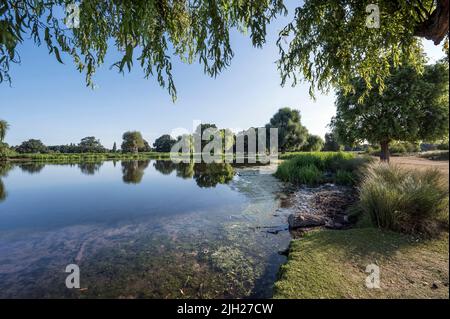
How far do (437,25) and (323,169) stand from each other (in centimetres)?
1407

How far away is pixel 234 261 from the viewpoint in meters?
4.10

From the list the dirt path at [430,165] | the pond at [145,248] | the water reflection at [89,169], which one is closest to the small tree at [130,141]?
the water reflection at [89,169]

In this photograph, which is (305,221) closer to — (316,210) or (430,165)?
(316,210)

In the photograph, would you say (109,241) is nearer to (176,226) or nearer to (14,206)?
(176,226)

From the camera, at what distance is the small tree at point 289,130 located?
1785 inches

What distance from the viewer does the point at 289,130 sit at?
149ft

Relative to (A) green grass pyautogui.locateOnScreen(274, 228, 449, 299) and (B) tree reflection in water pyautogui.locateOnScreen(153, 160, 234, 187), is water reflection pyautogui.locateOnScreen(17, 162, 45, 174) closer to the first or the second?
(B) tree reflection in water pyautogui.locateOnScreen(153, 160, 234, 187)

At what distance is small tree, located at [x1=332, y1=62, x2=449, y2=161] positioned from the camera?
9648mm

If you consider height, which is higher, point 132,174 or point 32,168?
point 32,168

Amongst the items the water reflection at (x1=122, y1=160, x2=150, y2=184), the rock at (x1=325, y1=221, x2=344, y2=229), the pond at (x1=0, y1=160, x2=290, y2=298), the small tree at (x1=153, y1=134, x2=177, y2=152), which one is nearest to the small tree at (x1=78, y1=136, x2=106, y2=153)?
the small tree at (x1=153, y1=134, x2=177, y2=152)

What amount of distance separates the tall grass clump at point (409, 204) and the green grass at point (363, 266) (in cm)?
28

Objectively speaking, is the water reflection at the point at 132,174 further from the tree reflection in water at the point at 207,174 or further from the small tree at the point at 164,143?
the small tree at the point at 164,143

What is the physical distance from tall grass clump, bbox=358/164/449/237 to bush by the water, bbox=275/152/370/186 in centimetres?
692

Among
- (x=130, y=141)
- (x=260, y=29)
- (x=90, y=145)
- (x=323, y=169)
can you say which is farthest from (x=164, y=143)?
(x=260, y=29)
